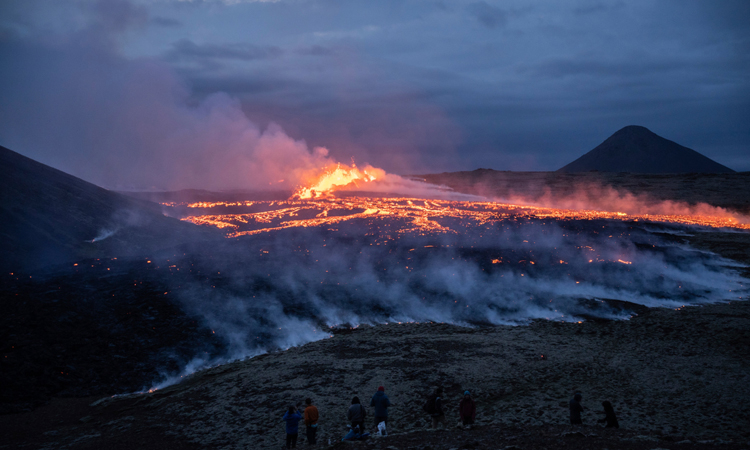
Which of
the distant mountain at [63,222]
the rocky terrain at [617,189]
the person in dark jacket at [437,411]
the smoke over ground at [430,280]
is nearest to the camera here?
the person in dark jacket at [437,411]

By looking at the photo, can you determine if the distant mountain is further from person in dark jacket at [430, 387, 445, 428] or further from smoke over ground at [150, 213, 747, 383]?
person in dark jacket at [430, 387, 445, 428]

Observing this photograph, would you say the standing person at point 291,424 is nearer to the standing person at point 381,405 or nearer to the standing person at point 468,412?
the standing person at point 381,405

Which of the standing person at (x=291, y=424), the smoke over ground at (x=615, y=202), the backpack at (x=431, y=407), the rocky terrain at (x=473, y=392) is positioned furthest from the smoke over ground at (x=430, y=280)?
the smoke over ground at (x=615, y=202)

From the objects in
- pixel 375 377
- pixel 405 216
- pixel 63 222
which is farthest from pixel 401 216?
pixel 375 377

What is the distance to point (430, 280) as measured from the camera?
41.3m

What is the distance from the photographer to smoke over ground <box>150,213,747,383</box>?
3203cm

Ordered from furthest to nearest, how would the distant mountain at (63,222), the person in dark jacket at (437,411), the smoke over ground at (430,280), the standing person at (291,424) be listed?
the distant mountain at (63,222) < the smoke over ground at (430,280) < the person in dark jacket at (437,411) < the standing person at (291,424)

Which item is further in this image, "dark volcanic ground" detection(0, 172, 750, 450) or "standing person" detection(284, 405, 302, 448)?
"dark volcanic ground" detection(0, 172, 750, 450)

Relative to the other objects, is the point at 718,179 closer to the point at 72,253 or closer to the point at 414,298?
the point at 414,298

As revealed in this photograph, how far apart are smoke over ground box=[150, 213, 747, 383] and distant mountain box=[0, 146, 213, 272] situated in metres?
9.24

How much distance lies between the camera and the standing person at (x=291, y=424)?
14.8 metres

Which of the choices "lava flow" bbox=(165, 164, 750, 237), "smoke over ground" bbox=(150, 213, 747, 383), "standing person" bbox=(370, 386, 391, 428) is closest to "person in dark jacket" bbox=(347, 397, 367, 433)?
"standing person" bbox=(370, 386, 391, 428)

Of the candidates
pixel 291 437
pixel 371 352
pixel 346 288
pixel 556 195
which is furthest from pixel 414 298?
pixel 556 195

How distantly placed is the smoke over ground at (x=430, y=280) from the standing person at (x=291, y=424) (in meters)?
12.0
